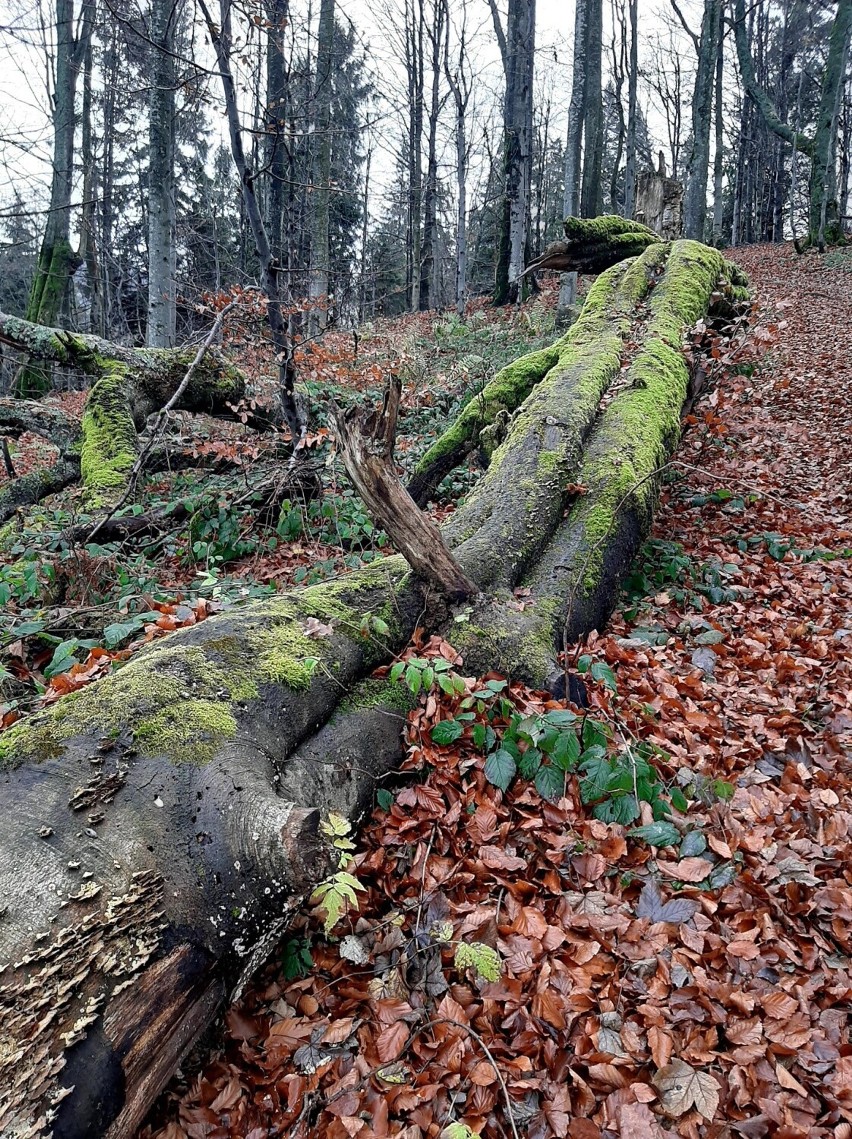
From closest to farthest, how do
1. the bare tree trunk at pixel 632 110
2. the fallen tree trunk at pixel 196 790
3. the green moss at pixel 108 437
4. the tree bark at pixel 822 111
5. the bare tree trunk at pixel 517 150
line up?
the fallen tree trunk at pixel 196 790, the green moss at pixel 108 437, the bare tree trunk at pixel 517 150, the tree bark at pixel 822 111, the bare tree trunk at pixel 632 110

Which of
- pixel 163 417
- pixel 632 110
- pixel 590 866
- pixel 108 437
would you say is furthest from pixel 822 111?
pixel 590 866

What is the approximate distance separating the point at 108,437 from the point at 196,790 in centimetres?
559

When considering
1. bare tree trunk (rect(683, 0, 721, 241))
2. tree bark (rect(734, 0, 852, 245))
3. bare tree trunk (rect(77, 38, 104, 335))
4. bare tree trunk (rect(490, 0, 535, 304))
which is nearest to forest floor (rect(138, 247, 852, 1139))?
bare tree trunk (rect(490, 0, 535, 304))

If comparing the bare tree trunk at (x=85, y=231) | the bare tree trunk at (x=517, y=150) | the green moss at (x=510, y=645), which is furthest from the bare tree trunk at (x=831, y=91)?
the green moss at (x=510, y=645)

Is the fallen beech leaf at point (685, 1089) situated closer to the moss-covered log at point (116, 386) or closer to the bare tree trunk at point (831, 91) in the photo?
the moss-covered log at point (116, 386)

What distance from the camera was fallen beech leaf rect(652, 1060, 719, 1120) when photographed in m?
1.80

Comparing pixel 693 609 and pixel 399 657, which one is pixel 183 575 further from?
pixel 693 609

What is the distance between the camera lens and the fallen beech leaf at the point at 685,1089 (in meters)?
1.80

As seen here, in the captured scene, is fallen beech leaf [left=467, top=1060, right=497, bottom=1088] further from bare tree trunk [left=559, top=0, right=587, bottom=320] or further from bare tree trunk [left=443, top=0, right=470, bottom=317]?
bare tree trunk [left=443, top=0, right=470, bottom=317]

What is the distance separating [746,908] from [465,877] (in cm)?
111

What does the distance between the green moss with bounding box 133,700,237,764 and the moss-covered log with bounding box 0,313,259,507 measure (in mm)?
4416

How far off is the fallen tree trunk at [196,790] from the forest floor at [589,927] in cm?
27

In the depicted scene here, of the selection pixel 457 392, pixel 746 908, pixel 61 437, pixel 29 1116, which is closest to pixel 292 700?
pixel 29 1116

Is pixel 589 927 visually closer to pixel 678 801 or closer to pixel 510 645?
pixel 678 801
